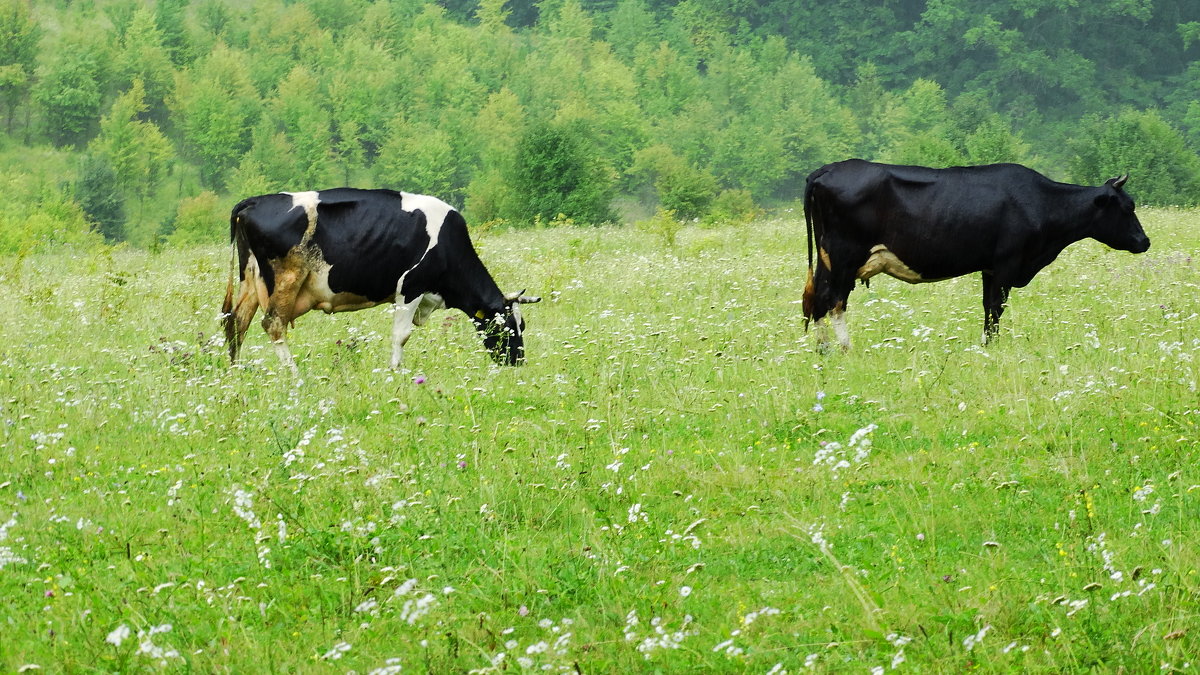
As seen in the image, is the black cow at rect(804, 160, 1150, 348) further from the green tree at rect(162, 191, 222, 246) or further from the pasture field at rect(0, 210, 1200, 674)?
the green tree at rect(162, 191, 222, 246)

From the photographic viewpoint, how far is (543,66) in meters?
97.8

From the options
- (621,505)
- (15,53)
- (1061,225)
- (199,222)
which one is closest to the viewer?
(621,505)

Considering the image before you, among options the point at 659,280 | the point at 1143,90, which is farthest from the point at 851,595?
the point at 1143,90

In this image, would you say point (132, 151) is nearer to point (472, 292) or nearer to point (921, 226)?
point (472, 292)

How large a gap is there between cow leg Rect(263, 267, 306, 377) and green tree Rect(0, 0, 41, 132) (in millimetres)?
86056

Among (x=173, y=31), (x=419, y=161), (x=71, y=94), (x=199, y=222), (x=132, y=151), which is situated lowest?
(x=199, y=222)

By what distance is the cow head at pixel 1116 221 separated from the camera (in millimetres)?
11673

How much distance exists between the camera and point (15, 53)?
3597 inches

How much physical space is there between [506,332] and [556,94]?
270 feet

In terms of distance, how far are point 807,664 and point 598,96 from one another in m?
86.0

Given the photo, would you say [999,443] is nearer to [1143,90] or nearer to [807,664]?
[807,664]

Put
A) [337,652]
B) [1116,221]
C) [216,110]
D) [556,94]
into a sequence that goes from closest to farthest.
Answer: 1. [337,652]
2. [1116,221]
3. [216,110]
4. [556,94]

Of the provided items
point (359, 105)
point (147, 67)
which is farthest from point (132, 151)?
point (147, 67)

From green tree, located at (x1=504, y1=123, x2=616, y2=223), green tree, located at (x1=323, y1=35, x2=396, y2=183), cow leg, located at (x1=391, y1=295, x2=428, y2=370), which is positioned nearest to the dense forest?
green tree, located at (x1=323, y1=35, x2=396, y2=183)
